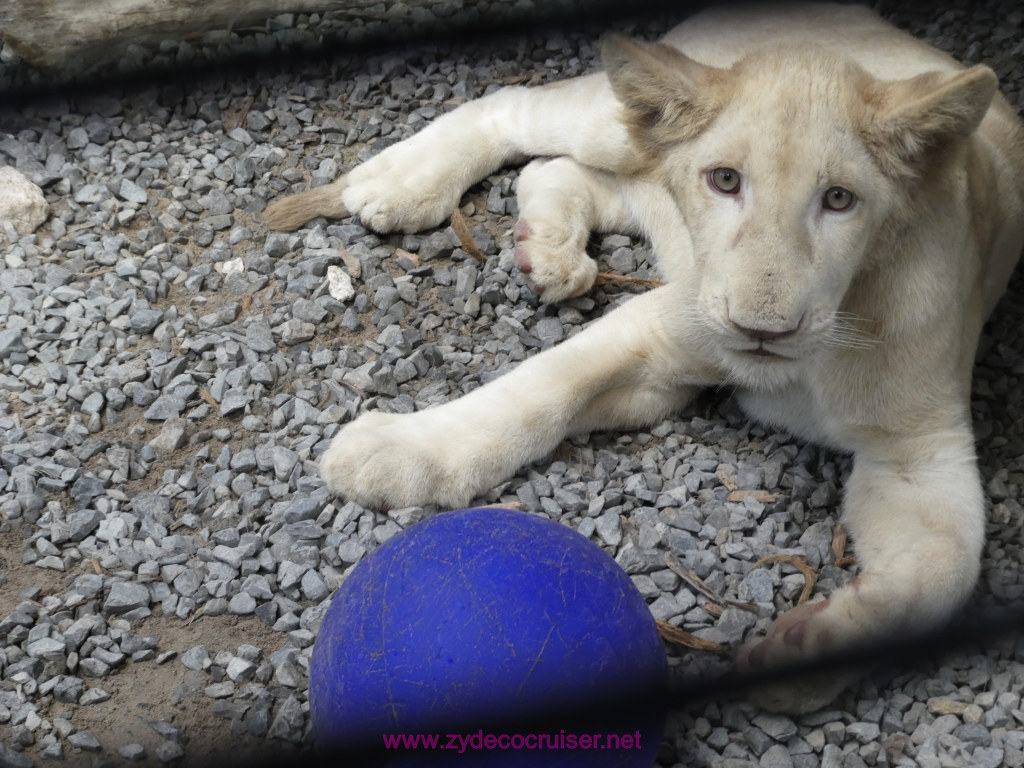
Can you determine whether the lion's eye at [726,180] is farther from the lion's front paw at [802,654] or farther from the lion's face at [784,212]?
the lion's front paw at [802,654]

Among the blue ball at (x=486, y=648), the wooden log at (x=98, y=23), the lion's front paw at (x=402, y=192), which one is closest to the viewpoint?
Answer: the blue ball at (x=486, y=648)

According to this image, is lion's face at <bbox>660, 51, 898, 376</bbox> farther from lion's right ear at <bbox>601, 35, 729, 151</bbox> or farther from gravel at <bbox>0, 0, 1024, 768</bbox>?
gravel at <bbox>0, 0, 1024, 768</bbox>

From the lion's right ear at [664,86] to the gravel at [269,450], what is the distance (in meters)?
0.29

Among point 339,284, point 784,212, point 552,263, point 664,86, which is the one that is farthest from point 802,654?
point 339,284

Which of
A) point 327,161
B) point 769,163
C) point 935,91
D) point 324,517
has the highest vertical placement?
point 935,91

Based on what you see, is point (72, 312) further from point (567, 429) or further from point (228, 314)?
point (567, 429)

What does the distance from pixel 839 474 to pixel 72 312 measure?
2.24 metres

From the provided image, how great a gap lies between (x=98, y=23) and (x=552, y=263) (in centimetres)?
195

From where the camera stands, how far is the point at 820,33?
3533 mm

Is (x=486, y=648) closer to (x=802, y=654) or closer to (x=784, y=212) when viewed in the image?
(x=802, y=654)

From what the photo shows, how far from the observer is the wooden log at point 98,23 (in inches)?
158

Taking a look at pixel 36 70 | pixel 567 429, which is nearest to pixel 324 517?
pixel 567 429

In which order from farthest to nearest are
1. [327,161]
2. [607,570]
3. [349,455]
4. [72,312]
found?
[327,161], [72,312], [349,455], [607,570]

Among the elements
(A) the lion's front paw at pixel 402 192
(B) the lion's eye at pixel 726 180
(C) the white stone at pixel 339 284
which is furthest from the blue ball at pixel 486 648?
(A) the lion's front paw at pixel 402 192
